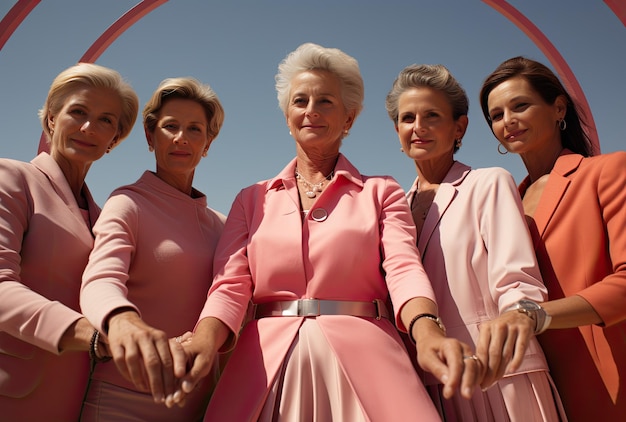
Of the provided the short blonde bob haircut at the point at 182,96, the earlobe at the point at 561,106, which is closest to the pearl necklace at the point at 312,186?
the short blonde bob haircut at the point at 182,96

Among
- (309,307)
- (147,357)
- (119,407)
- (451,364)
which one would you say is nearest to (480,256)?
(309,307)

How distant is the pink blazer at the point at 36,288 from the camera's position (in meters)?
2.68

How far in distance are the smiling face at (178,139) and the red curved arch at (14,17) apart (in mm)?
2865

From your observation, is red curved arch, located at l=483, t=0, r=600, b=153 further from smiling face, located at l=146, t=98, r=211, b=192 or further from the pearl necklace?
smiling face, located at l=146, t=98, r=211, b=192

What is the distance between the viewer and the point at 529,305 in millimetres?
2543

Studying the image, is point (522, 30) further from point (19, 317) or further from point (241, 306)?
point (19, 317)

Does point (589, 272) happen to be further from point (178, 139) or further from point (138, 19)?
point (138, 19)

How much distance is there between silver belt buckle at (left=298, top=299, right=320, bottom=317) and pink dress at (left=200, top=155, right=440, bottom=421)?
3 centimetres

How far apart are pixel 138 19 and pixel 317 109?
4.03 metres

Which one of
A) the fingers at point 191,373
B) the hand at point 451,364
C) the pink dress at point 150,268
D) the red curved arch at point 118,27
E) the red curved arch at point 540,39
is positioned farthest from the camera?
the red curved arch at point 118,27

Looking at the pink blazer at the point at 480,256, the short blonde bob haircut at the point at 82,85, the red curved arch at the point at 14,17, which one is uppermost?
the red curved arch at the point at 14,17

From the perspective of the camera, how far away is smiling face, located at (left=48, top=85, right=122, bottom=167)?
3734 mm

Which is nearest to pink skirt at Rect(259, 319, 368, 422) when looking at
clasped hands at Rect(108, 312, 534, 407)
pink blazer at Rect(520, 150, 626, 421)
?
clasped hands at Rect(108, 312, 534, 407)

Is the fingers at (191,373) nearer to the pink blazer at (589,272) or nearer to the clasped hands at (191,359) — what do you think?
the clasped hands at (191,359)
